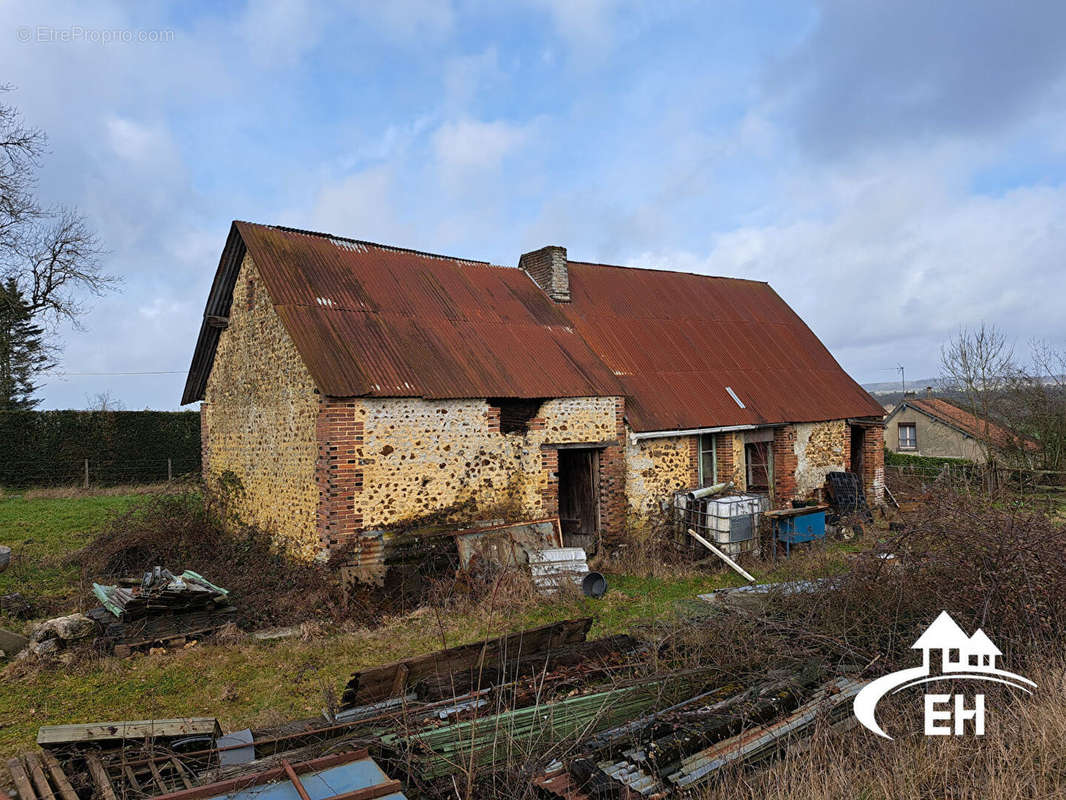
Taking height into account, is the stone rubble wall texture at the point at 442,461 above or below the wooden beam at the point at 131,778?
above

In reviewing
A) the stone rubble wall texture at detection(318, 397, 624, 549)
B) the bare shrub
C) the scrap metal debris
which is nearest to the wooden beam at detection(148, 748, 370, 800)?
the scrap metal debris

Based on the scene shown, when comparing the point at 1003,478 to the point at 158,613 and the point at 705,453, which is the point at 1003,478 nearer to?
the point at 705,453

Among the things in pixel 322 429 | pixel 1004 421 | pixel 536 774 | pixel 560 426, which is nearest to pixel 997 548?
pixel 536 774

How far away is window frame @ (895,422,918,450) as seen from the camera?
33.1 metres

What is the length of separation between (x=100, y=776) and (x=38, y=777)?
0.36 meters

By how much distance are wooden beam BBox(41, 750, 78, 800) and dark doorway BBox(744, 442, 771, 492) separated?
1279cm

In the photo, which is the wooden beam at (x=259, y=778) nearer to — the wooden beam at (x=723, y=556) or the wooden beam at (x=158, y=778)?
the wooden beam at (x=158, y=778)

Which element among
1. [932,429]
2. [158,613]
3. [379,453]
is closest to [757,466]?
[379,453]

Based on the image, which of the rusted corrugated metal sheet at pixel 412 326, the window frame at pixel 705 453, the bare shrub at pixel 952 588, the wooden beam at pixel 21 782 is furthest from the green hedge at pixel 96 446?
the bare shrub at pixel 952 588

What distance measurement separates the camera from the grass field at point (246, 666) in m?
6.04

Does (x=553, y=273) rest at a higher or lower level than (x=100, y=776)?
higher

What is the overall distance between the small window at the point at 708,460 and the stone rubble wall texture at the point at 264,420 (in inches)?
298

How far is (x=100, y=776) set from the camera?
4.12 meters

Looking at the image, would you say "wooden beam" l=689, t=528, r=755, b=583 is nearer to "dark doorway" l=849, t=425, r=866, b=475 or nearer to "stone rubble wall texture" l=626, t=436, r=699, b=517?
"stone rubble wall texture" l=626, t=436, r=699, b=517
